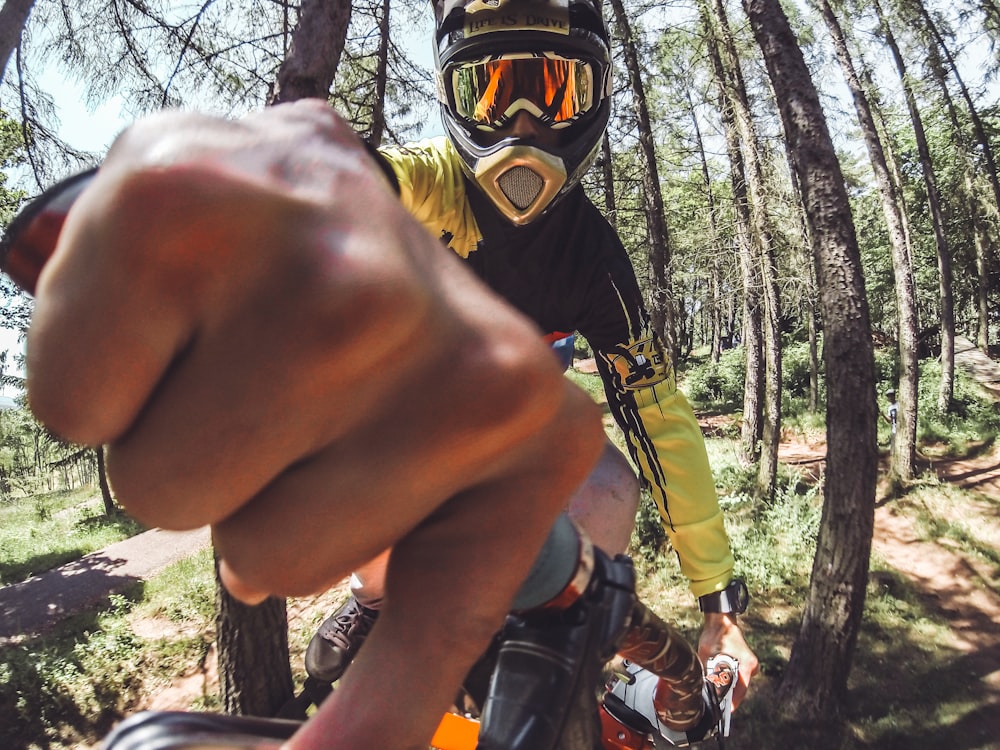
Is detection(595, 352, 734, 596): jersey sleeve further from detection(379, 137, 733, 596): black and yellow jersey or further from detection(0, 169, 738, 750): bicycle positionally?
detection(0, 169, 738, 750): bicycle

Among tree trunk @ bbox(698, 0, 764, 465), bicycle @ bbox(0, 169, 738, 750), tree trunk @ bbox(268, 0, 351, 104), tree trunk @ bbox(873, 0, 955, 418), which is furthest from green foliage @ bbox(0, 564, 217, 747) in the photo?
tree trunk @ bbox(873, 0, 955, 418)

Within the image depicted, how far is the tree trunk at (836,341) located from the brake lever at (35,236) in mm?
5181

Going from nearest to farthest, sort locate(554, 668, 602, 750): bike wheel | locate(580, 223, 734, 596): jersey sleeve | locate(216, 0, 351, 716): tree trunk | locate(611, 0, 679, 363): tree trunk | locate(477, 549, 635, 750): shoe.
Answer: locate(477, 549, 635, 750): shoe < locate(554, 668, 602, 750): bike wheel < locate(580, 223, 734, 596): jersey sleeve < locate(216, 0, 351, 716): tree trunk < locate(611, 0, 679, 363): tree trunk

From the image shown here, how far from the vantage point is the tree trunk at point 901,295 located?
1082cm

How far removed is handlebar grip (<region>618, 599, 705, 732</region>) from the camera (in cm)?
106

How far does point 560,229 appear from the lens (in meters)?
1.71

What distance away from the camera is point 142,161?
476 millimetres

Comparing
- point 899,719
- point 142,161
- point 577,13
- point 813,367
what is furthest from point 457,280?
point 813,367

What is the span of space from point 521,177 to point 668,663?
3.41 feet

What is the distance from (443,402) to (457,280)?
0.13 m

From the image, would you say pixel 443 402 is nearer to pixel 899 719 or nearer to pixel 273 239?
pixel 273 239

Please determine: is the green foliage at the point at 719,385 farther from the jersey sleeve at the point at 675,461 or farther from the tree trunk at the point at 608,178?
the jersey sleeve at the point at 675,461

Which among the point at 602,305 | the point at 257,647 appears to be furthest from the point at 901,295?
the point at 602,305

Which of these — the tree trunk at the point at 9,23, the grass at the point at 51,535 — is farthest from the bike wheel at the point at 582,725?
the grass at the point at 51,535
